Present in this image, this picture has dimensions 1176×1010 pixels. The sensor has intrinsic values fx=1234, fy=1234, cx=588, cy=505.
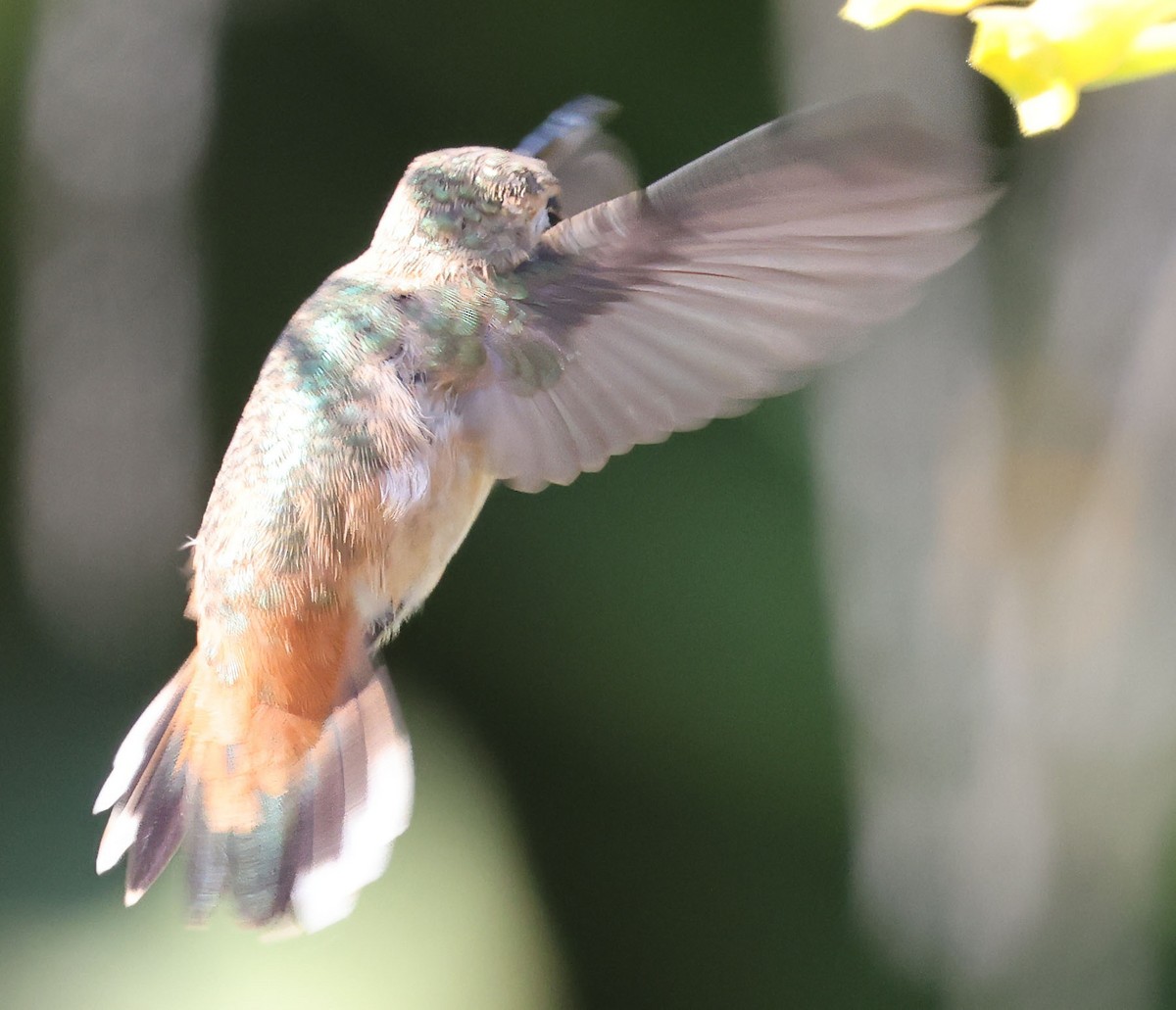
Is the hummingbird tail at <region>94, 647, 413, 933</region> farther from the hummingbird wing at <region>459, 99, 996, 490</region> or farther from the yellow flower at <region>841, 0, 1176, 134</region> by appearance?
the yellow flower at <region>841, 0, 1176, 134</region>

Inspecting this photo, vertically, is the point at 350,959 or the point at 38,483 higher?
the point at 38,483

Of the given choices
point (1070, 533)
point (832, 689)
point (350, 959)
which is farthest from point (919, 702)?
point (350, 959)

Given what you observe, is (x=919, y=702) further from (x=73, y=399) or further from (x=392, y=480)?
(x=73, y=399)

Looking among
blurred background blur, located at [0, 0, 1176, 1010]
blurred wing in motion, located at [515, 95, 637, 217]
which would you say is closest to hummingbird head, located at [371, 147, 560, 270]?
blurred wing in motion, located at [515, 95, 637, 217]

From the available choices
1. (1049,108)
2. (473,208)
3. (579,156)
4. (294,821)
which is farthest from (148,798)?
(1049,108)

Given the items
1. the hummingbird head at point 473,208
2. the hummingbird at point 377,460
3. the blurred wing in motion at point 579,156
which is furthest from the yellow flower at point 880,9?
the blurred wing in motion at point 579,156
